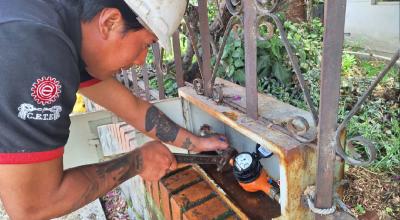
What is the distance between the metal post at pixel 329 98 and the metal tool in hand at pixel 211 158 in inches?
28.2

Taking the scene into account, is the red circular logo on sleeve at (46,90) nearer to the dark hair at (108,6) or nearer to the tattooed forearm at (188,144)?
the dark hair at (108,6)

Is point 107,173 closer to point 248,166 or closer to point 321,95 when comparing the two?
point 248,166

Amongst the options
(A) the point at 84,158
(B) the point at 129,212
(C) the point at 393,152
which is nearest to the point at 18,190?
(A) the point at 84,158

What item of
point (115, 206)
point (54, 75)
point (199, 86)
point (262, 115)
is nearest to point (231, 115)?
point (262, 115)

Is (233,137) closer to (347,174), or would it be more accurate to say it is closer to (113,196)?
(347,174)

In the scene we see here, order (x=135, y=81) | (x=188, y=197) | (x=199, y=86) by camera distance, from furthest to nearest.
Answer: (x=135, y=81) → (x=199, y=86) → (x=188, y=197)

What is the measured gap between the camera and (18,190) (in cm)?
116

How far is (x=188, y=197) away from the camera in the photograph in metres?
1.80

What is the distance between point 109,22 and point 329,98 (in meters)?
0.86

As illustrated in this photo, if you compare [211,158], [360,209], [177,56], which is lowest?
[360,209]

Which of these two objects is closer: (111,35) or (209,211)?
(111,35)

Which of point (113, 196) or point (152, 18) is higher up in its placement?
point (152, 18)

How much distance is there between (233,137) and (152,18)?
108 centimetres

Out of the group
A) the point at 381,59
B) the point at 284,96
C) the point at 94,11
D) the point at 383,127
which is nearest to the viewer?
the point at 94,11
